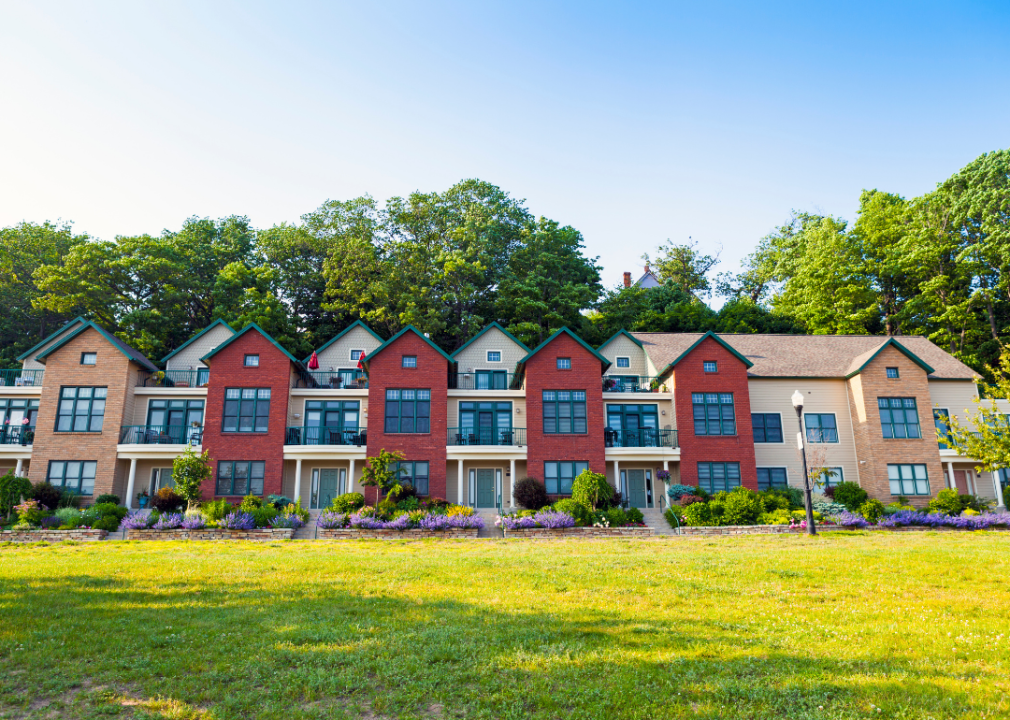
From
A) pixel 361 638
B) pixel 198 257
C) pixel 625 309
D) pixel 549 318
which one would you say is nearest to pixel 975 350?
pixel 625 309

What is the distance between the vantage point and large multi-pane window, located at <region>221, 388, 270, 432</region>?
99.9 feet

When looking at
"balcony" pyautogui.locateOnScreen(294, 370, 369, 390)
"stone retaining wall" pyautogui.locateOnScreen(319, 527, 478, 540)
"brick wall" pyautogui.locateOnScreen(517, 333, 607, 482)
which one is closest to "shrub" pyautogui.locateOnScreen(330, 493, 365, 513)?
"stone retaining wall" pyautogui.locateOnScreen(319, 527, 478, 540)

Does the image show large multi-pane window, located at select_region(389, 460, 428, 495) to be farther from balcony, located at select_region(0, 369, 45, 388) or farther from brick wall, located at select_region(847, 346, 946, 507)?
brick wall, located at select_region(847, 346, 946, 507)

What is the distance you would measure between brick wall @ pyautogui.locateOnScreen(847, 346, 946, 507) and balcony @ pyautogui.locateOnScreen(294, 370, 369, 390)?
2347 centimetres

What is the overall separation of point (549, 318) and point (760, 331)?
15958 mm

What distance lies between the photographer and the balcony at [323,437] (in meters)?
30.8

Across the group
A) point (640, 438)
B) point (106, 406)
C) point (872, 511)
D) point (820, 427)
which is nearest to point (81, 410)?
point (106, 406)

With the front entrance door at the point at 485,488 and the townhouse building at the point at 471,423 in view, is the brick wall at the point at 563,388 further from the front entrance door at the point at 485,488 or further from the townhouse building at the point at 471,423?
the front entrance door at the point at 485,488

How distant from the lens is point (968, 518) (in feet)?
82.1

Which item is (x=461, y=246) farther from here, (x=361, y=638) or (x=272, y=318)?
(x=361, y=638)

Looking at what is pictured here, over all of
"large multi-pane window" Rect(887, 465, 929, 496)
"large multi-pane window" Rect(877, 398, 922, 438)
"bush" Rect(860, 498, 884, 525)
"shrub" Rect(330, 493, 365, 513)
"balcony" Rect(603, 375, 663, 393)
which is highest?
"balcony" Rect(603, 375, 663, 393)

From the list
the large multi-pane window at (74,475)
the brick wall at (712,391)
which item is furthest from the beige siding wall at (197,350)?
the brick wall at (712,391)

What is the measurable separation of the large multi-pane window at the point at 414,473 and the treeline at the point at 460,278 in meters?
13.2

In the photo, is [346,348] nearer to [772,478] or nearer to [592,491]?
[592,491]
